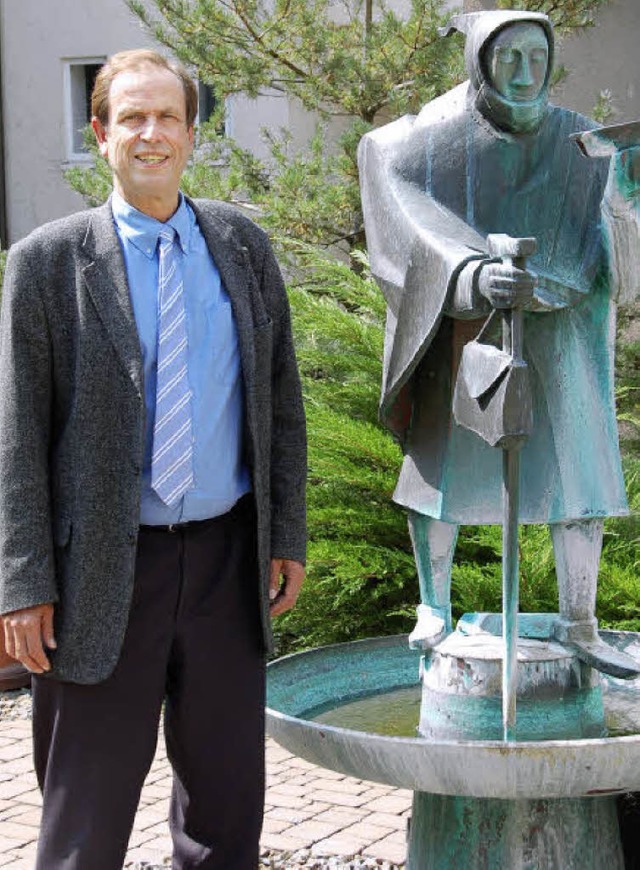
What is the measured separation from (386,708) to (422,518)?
0.54 meters

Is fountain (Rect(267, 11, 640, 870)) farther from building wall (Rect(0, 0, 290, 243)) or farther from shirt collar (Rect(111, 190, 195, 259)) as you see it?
building wall (Rect(0, 0, 290, 243))

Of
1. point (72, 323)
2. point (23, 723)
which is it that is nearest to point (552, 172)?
point (72, 323)

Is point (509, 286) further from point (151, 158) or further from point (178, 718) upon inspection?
point (178, 718)

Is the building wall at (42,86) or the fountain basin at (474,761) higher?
the building wall at (42,86)

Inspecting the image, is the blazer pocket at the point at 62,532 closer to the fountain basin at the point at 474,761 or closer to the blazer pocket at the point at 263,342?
the blazer pocket at the point at 263,342

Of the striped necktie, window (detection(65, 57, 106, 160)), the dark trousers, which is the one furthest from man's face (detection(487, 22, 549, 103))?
window (detection(65, 57, 106, 160))

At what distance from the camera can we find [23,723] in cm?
578

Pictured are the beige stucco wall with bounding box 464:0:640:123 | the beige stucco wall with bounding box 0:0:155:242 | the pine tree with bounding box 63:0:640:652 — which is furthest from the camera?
the beige stucco wall with bounding box 0:0:155:242

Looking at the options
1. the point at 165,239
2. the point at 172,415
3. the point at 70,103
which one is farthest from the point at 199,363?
the point at 70,103

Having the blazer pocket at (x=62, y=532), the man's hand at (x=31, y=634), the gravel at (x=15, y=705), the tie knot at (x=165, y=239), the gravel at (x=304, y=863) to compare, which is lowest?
the gravel at (x=15, y=705)

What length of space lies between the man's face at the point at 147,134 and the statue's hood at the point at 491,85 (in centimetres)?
68

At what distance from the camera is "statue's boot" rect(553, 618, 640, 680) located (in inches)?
120

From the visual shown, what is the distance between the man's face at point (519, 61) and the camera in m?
2.86

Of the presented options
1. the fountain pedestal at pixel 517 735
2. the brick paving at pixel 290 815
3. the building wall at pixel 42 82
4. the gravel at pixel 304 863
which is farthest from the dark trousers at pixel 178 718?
the building wall at pixel 42 82
